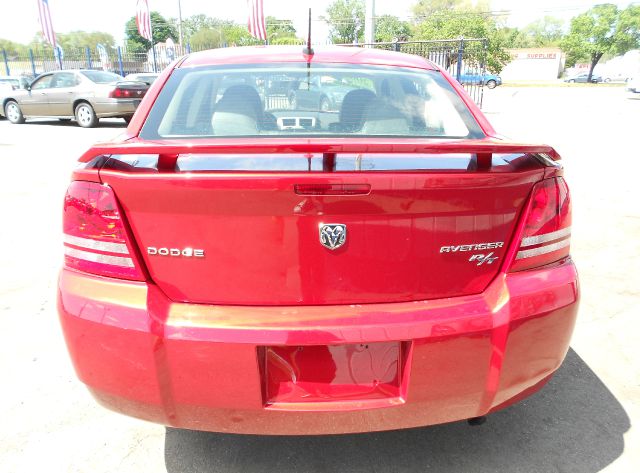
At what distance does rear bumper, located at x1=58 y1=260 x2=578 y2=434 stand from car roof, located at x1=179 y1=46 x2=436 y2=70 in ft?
4.75

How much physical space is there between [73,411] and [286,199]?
5.49ft

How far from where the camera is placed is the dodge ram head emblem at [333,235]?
1.57 m

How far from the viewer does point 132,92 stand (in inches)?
522

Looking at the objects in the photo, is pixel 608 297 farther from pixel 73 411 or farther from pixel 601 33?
pixel 601 33

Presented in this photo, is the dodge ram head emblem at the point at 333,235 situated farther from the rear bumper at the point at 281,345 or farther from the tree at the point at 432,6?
the tree at the point at 432,6

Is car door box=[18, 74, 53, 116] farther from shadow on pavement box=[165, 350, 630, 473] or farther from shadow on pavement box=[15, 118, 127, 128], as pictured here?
shadow on pavement box=[165, 350, 630, 473]

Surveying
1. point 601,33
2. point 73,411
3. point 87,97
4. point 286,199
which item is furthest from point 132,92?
point 601,33

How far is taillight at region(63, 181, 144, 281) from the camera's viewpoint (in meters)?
1.66

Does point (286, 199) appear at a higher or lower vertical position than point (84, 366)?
higher

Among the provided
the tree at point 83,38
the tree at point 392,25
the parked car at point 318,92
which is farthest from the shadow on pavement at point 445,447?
the tree at point 83,38

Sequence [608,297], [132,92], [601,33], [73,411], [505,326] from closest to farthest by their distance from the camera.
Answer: [505,326]
[73,411]
[608,297]
[132,92]
[601,33]

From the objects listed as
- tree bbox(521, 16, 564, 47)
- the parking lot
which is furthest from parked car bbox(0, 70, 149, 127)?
tree bbox(521, 16, 564, 47)

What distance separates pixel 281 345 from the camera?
5.22 feet

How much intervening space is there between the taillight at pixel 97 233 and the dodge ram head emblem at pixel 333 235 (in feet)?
2.01
